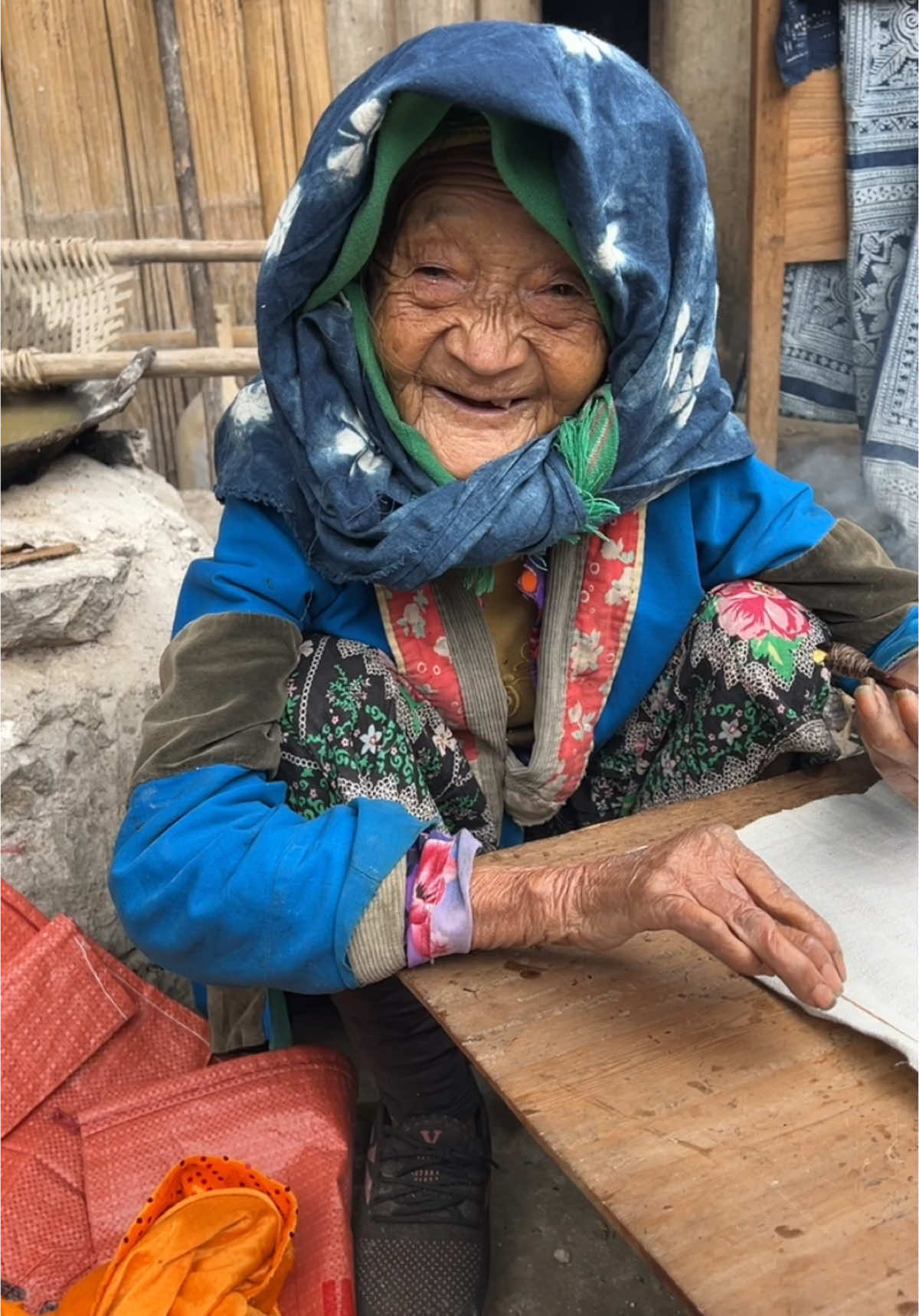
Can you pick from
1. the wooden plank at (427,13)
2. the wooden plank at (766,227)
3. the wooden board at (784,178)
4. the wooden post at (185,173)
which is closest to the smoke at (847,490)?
the wooden plank at (766,227)

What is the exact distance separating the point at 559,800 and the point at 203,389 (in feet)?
8.93

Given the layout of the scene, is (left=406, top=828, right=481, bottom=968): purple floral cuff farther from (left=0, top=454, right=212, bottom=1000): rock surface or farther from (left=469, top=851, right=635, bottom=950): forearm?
(left=0, top=454, right=212, bottom=1000): rock surface

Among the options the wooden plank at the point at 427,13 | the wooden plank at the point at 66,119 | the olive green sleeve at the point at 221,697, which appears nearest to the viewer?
the olive green sleeve at the point at 221,697

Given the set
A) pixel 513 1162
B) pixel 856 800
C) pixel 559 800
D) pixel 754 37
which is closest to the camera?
pixel 856 800

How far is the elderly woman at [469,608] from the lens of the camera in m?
1.15

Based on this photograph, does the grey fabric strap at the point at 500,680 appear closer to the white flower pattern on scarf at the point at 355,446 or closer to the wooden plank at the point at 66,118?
the white flower pattern on scarf at the point at 355,446

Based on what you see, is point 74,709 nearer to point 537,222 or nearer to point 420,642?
point 420,642

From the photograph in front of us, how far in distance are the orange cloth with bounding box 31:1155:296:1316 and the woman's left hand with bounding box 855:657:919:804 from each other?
2.86 feet

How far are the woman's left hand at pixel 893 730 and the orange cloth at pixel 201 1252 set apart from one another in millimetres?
872

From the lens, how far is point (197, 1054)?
1.68m

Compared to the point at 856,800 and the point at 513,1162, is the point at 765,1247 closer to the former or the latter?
the point at 856,800

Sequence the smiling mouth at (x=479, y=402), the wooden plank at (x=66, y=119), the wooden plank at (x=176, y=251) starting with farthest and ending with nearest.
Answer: the wooden plank at (x=66, y=119)
the wooden plank at (x=176, y=251)
the smiling mouth at (x=479, y=402)

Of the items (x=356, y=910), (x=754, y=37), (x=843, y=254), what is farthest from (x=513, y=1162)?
(x=754, y=37)

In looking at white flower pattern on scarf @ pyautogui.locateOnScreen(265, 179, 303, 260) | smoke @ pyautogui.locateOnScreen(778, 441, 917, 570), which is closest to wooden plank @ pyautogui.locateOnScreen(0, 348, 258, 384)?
white flower pattern on scarf @ pyautogui.locateOnScreen(265, 179, 303, 260)
